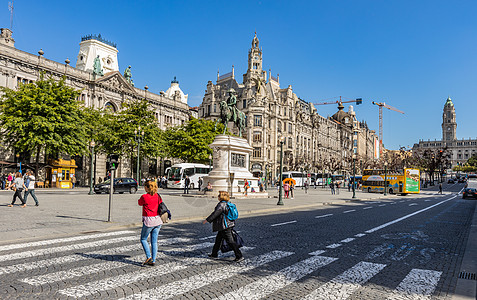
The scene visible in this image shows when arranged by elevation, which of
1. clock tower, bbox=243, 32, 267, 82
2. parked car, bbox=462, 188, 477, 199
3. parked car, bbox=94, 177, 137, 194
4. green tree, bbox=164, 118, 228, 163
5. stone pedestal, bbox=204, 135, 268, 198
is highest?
clock tower, bbox=243, 32, 267, 82

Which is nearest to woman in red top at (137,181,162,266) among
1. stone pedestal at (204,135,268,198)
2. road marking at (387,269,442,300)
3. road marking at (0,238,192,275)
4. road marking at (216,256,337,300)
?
road marking at (0,238,192,275)

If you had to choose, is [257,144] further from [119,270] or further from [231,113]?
[119,270]

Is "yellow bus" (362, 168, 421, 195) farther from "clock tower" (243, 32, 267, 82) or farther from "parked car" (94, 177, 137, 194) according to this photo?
"clock tower" (243, 32, 267, 82)

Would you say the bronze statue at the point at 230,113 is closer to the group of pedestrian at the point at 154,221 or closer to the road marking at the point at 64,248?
the road marking at the point at 64,248

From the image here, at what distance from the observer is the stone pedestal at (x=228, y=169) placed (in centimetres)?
2698

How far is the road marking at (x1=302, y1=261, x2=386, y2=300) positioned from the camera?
5.54 meters

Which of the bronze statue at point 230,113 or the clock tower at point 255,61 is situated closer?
the bronze statue at point 230,113

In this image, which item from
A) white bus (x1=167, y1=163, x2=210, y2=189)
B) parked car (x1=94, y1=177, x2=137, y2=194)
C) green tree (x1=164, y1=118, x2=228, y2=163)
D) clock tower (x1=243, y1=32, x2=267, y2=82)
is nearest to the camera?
parked car (x1=94, y1=177, x2=137, y2=194)

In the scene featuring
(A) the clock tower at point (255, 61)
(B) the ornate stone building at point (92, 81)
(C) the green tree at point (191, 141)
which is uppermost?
(A) the clock tower at point (255, 61)

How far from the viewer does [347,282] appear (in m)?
6.24

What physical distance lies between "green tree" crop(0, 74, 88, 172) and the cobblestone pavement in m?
28.2

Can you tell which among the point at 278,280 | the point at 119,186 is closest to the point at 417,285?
the point at 278,280

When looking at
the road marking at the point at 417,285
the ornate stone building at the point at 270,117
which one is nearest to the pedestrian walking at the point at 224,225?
the road marking at the point at 417,285

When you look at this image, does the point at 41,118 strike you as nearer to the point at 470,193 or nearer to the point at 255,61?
the point at 470,193
